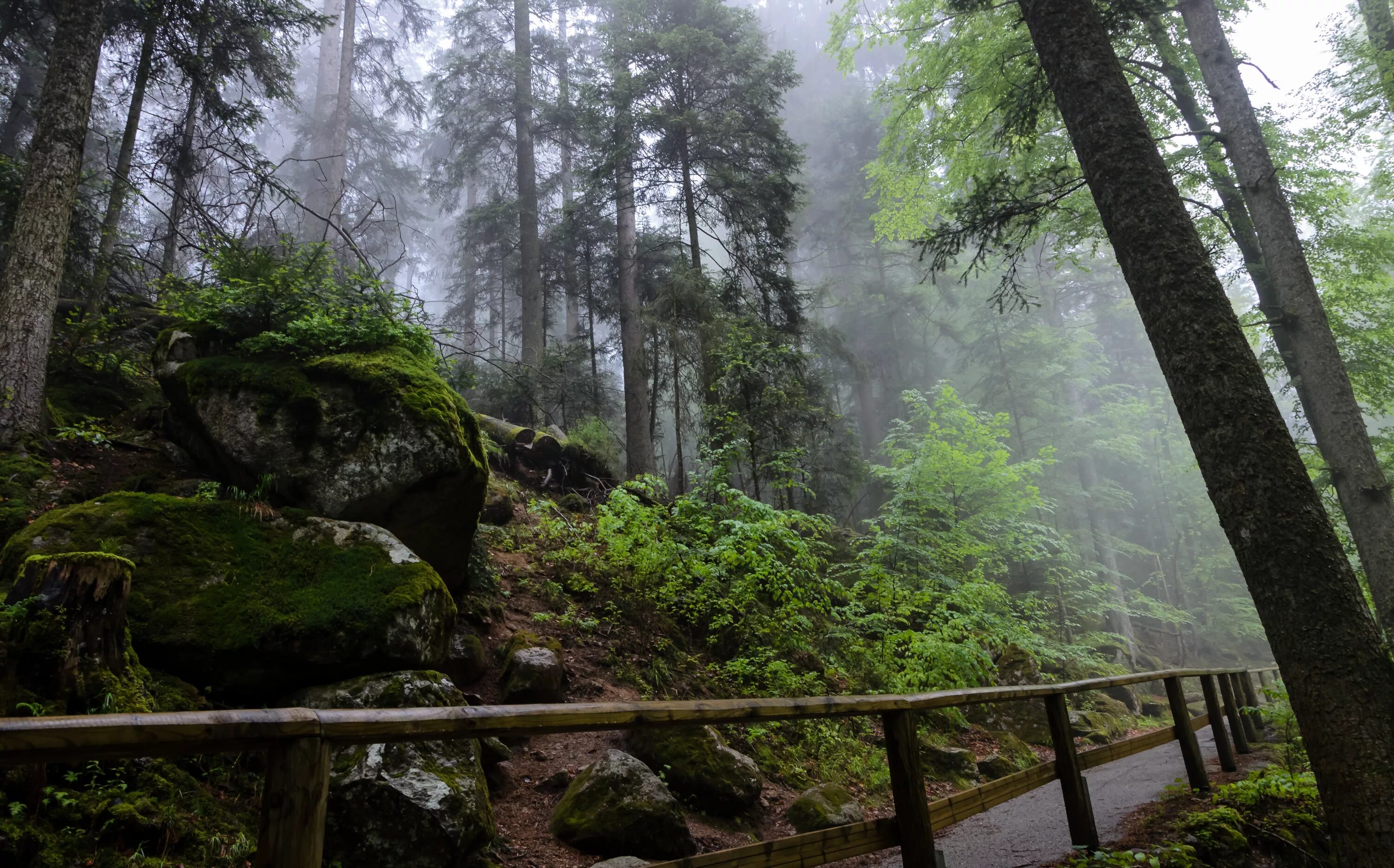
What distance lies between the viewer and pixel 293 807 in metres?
1.79

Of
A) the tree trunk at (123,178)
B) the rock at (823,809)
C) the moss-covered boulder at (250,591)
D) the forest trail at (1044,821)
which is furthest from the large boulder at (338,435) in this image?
the forest trail at (1044,821)

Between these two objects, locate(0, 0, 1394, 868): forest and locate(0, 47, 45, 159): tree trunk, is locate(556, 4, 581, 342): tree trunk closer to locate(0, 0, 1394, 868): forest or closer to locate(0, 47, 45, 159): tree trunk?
locate(0, 0, 1394, 868): forest

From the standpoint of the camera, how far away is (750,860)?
8.75 feet

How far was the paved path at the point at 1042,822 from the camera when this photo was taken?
4723 millimetres

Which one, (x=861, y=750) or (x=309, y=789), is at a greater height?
(x=309, y=789)

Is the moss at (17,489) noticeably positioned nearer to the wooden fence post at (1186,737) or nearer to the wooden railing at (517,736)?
the wooden railing at (517,736)

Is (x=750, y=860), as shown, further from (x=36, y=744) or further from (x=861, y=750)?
(x=861, y=750)

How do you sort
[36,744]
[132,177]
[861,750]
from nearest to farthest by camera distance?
[36,744] < [861,750] < [132,177]

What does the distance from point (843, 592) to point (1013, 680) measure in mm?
5911

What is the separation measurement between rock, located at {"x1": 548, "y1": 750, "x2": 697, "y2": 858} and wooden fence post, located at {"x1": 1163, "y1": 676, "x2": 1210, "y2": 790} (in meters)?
4.50

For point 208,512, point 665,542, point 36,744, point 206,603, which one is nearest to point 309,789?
point 36,744

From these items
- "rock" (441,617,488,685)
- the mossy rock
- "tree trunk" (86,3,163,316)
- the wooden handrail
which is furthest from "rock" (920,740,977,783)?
"tree trunk" (86,3,163,316)

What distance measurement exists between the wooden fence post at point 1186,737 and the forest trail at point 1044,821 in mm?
398

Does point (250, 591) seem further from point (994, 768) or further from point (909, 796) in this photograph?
point (994, 768)
